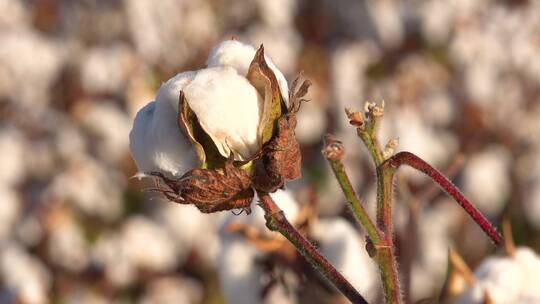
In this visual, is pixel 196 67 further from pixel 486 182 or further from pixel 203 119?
pixel 203 119

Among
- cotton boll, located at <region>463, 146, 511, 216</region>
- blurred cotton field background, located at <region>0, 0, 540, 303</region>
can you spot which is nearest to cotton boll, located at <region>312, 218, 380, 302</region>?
blurred cotton field background, located at <region>0, 0, 540, 303</region>

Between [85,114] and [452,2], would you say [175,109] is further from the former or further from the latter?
[452,2]

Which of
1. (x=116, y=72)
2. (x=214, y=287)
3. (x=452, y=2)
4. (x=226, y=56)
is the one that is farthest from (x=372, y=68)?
(x=226, y=56)

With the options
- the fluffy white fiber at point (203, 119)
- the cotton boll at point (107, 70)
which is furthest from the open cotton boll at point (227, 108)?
the cotton boll at point (107, 70)

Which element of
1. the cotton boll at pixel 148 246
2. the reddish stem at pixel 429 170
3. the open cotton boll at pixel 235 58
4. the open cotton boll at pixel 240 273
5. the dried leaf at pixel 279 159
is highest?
the cotton boll at pixel 148 246

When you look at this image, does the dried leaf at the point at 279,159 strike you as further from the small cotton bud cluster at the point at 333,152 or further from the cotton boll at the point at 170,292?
the cotton boll at the point at 170,292

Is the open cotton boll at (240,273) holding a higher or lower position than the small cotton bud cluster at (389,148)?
higher

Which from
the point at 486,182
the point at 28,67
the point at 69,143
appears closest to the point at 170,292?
the point at 69,143

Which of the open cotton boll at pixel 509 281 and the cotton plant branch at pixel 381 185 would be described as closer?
the cotton plant branch at pixel 381 185
